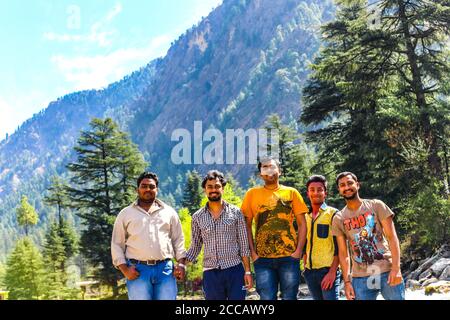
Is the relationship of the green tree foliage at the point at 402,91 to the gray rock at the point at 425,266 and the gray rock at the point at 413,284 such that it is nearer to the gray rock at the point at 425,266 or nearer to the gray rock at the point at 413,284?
the gray rock at the point at 425,266

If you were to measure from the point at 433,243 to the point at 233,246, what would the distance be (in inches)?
408

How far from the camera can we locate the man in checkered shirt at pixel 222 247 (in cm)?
545

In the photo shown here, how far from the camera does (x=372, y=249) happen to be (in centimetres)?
509

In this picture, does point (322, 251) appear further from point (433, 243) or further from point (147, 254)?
point (433, 243)

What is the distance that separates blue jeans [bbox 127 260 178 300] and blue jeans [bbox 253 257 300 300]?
1042mm

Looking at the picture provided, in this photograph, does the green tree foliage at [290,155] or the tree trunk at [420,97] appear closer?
the tree trunk at [420,97]

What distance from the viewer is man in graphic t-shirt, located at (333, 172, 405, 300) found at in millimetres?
5020

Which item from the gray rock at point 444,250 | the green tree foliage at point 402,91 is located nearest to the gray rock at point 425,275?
the gray rock at point 444,250

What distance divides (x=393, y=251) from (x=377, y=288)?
440 millimetres

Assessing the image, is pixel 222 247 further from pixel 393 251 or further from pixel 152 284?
pixel 393 251

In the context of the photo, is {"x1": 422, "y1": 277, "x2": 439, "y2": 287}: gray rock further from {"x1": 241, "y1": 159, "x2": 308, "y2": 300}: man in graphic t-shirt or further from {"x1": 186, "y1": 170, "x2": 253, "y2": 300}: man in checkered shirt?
{"x1": 186, "y1": 170, "x2": 253, "y2": 300}: man in checkered shirt

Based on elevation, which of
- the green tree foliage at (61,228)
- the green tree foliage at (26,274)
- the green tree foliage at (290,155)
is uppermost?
the green tree foliage at (290,155)

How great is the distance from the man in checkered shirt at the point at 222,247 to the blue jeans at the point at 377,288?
4.09 feet

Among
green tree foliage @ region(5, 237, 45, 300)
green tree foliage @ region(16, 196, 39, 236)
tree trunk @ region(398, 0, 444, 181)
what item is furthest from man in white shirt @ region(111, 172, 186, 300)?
green tree foliage @ region(16, 196, 39, 236)
